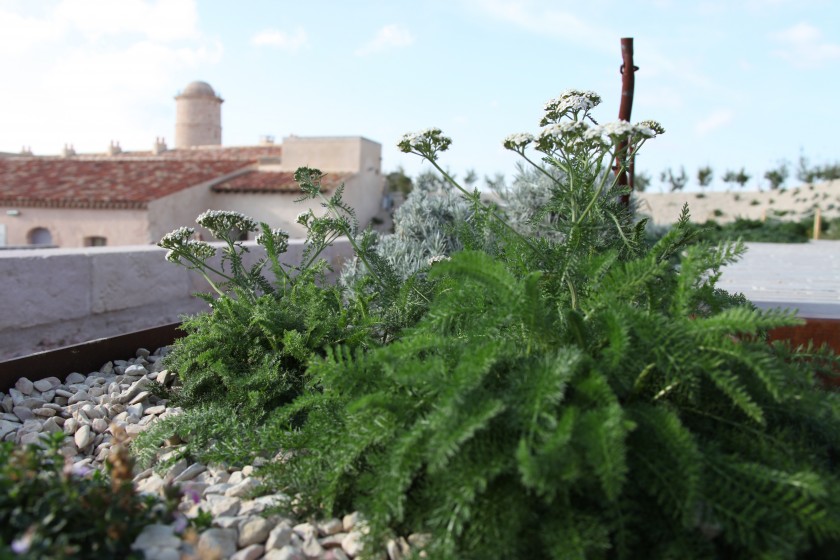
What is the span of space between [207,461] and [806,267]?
9.44 meters

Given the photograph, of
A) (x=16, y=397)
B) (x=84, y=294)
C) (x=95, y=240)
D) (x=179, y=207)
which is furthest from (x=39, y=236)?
(x=16, y=397)

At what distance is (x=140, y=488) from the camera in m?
2.12

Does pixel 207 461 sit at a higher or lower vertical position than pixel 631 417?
lower

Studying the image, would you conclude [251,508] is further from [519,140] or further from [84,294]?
[84,294]

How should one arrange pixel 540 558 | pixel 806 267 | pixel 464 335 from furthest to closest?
1. pixel 806 267
2. pixel 464 335
3. pixel 540 558

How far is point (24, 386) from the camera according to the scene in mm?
2945

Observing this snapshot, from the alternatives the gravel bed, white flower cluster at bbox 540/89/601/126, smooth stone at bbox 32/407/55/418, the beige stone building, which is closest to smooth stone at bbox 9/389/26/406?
the gravel bed

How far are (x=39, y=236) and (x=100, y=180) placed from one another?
2604 millimetres

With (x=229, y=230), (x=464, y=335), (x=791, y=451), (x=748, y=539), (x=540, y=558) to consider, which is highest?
(x=229, y=230)

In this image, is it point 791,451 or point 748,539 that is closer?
point 748,539

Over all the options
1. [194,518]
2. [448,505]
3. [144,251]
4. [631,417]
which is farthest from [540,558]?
[144,251]

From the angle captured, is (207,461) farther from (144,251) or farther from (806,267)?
(806,267)

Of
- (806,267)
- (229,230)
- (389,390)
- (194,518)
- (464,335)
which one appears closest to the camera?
(194,518)

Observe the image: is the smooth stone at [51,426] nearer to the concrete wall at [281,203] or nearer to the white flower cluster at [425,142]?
the white flower cluster at [425,142]
